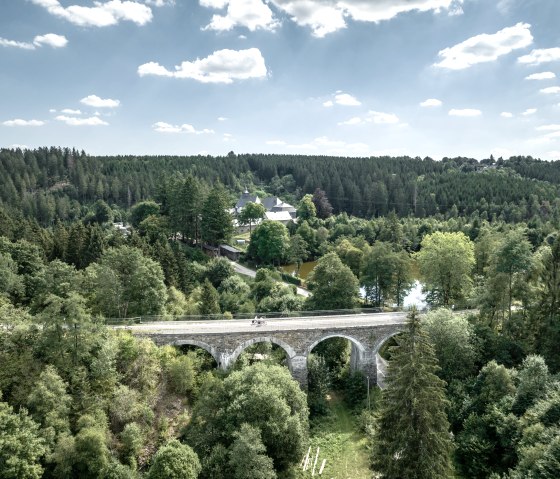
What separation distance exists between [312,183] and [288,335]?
103 meters

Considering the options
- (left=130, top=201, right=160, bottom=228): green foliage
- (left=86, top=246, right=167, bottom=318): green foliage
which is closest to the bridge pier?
(left=86, top=246, right=167, bottom=318): green foliage

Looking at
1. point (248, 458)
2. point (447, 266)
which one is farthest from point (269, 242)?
point (248, 458)

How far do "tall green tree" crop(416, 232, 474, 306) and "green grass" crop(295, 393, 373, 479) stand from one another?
1831cm

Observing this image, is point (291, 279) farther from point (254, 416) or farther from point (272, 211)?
point (272, 211)

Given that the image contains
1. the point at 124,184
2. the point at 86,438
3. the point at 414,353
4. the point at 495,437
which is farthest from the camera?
the point at 124,184

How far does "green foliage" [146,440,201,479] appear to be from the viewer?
24.1m

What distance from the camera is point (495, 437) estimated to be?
2931 cm

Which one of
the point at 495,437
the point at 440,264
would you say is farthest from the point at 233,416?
the point at 440,264

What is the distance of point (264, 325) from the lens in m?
38.6

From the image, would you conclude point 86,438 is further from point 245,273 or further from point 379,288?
point 245,273

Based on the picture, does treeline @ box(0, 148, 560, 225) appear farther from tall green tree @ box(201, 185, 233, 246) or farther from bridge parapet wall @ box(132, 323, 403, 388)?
bridge parapet wall @ box(132, 323, 403, 388)

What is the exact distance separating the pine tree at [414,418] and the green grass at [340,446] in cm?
702

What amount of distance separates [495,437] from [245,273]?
46006 millimetres

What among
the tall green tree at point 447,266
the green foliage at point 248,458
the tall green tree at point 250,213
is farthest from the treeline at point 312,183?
the green foliage at point 248,458
